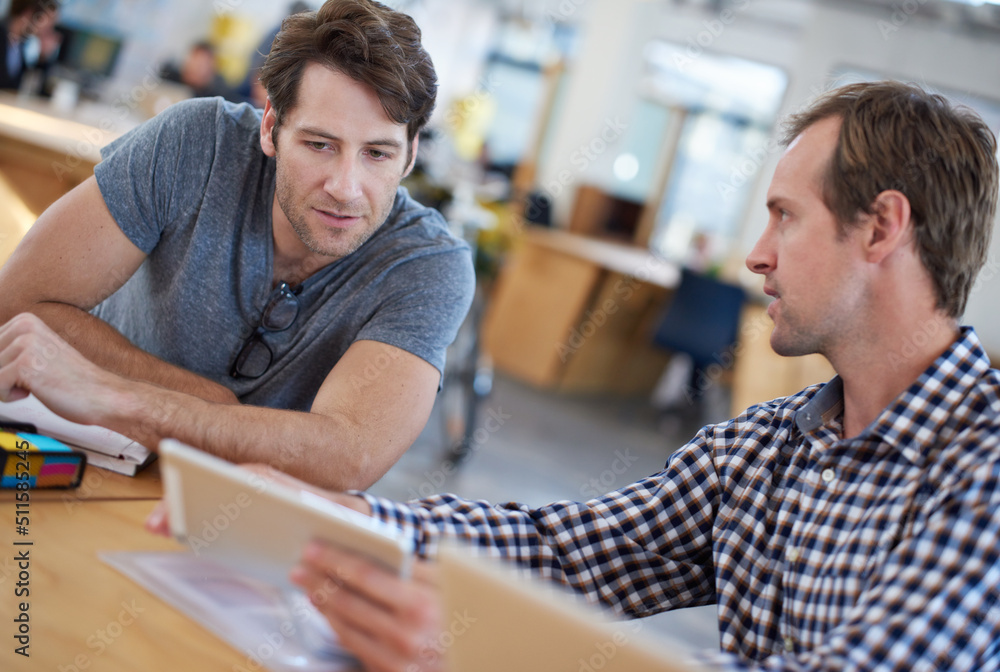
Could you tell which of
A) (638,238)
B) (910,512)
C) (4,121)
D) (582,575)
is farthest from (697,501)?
(638,238)

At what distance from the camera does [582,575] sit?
1182 millimetres

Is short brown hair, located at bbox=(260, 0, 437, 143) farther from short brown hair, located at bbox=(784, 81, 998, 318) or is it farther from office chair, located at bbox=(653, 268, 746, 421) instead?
office chair, located at bbox=(653, 268, 746, 421)

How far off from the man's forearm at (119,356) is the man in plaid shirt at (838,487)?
10.1 inches

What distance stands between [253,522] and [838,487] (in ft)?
2.22

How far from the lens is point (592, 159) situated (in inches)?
296

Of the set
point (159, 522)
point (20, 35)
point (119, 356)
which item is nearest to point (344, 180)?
point (119, 356)

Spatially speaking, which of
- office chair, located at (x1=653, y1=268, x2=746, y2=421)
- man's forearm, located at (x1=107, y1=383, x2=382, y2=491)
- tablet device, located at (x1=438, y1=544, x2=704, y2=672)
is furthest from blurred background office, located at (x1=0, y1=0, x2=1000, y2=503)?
tablet device, located at (x1=438, y1=544, x2=704, y2=672)

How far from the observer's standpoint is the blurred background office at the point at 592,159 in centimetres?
406

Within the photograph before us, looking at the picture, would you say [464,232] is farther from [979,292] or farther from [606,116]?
[979,292]

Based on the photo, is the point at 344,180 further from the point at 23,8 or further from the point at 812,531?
the point at 23,8

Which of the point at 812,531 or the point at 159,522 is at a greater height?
the point at 812,531

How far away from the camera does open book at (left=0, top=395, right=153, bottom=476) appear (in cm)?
113

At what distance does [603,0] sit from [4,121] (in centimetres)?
504

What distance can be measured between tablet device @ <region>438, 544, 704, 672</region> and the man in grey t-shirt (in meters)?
0.64
